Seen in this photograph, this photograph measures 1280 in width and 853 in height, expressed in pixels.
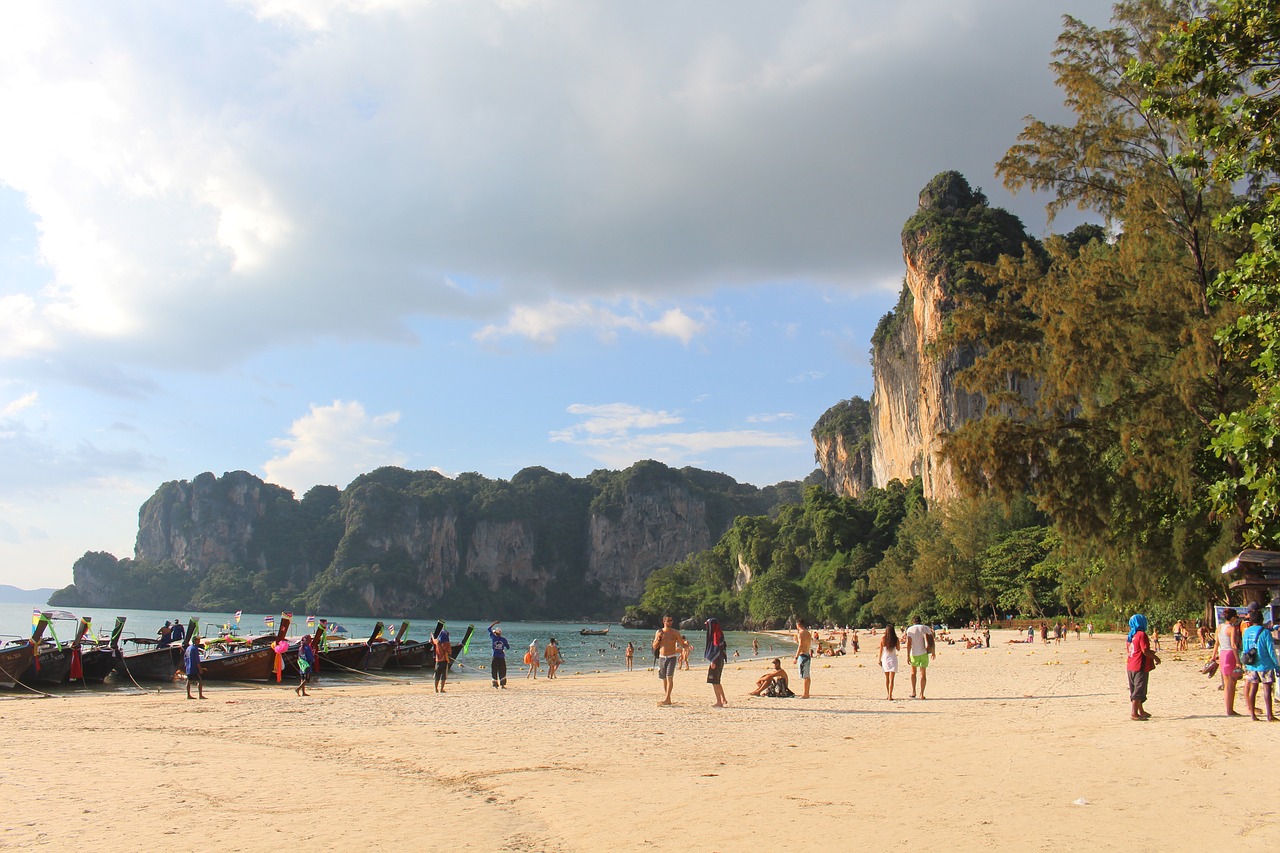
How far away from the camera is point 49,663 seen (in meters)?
23.3

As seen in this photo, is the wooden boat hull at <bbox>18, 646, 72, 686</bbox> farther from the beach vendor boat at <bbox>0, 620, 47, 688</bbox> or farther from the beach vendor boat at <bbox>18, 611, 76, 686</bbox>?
the beach vendor boat at <bbox>0, 620, 47, 688</bbox>

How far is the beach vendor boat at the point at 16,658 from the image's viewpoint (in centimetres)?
2159

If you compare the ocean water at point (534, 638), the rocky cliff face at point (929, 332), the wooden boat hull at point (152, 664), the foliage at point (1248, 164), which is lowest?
the ocean water at point (534, 638)

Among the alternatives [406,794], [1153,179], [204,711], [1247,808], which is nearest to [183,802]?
[406,794]

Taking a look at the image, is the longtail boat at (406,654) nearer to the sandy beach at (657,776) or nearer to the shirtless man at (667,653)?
the sandy beach at (657,776)

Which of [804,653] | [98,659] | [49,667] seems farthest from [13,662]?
[804,653]

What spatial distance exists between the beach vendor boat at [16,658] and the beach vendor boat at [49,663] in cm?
13

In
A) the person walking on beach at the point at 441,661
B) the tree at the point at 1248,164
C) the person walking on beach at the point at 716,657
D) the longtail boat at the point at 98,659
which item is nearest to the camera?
the tree at the point at 1248,164

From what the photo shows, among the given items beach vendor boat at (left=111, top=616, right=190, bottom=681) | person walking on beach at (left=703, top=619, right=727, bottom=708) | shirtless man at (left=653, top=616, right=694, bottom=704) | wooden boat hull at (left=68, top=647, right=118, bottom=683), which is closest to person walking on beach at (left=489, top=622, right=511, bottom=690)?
shirtless man at (left=653, top=616, right=694, bottom=704)

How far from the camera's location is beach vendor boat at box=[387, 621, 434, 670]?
32.4m

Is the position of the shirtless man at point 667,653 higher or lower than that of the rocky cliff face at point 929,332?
lower

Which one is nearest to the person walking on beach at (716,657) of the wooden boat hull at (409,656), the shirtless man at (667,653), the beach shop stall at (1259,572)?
the shirtless man at (667,653)

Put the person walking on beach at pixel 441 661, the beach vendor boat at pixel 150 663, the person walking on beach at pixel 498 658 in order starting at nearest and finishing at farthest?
1. the person walking on beach at pixel 498 658
2. the person walking on beach at pixel 441 661
3. the beach vendor boat at pixel 150 663

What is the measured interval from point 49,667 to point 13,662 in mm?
1689
